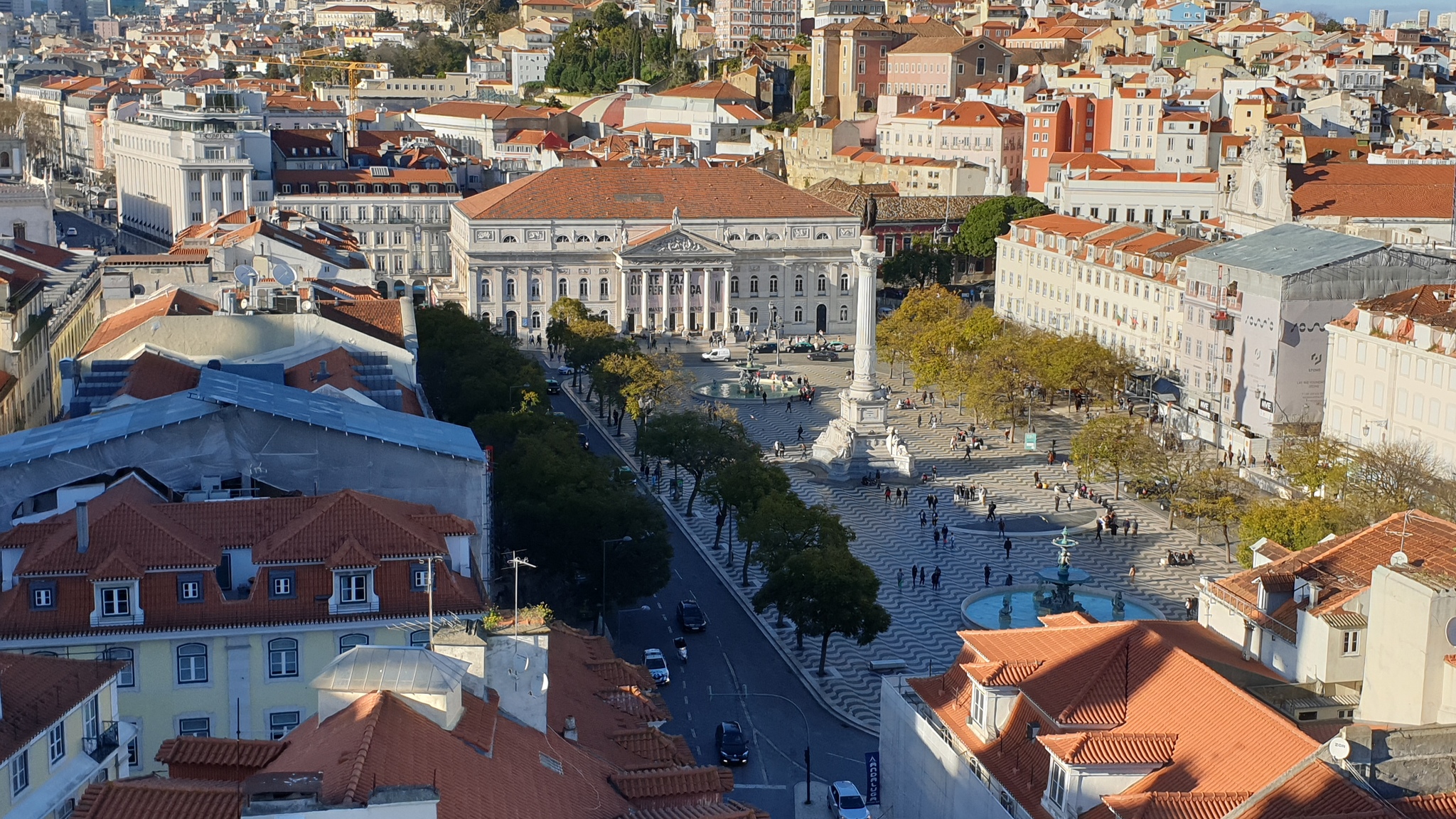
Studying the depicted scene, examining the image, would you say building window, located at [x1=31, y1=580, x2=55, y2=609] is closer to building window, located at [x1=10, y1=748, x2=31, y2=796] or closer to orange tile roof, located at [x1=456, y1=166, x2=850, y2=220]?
building window, located at [x1=10, y1=748, x2=31, y2=796]

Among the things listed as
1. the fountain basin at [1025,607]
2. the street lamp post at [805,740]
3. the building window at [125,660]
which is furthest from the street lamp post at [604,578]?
the building window at [125,660]

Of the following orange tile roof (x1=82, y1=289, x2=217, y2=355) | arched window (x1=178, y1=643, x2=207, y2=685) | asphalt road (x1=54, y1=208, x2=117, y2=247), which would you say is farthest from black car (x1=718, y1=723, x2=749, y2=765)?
asphalt road (x1=54, y1=208, x2=117, y2=247)

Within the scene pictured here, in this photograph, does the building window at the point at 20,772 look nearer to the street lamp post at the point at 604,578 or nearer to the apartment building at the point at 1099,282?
the street lamp post at the point at 604,578

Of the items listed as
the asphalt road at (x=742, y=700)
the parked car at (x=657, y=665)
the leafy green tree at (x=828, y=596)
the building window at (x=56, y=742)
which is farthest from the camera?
the leafy green tree at (x=828, y=596)

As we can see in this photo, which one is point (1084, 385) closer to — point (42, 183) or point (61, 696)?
point (42, 183)

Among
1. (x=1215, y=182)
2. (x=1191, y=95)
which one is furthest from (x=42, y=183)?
(x=1191, y=95)

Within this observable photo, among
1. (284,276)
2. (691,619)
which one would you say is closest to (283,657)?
(691,619)
